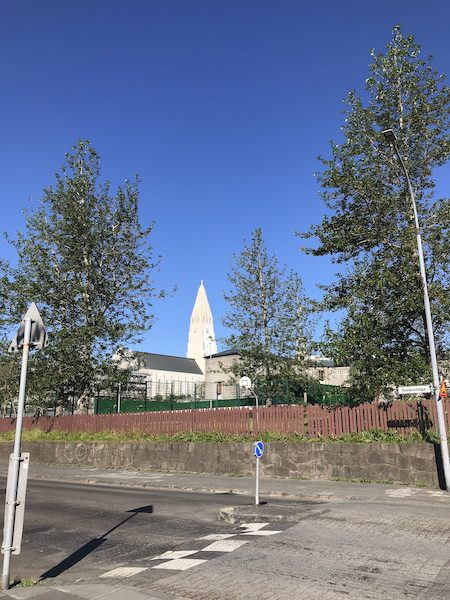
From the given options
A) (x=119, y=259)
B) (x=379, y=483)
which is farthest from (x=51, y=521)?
(x=119, y=259)

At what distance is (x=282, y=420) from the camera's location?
18.3 m

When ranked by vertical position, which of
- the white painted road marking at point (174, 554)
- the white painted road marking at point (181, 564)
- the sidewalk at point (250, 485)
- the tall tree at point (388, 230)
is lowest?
the sidewalk at point (250, 485)

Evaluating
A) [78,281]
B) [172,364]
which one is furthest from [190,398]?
[172,364]

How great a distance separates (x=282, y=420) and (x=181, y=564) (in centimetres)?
1212

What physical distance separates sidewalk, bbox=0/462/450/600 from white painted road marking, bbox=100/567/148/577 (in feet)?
1.88

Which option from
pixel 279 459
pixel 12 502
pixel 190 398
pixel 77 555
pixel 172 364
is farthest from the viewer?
pixel 172 364

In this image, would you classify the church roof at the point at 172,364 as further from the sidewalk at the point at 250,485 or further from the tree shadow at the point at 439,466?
the tree shadow at the point at 439,466

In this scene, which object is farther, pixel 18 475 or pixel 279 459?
pixel 279 459

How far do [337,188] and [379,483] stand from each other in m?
10.6

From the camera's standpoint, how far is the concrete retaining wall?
14109 mm

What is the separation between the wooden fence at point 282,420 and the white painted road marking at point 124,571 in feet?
36.2

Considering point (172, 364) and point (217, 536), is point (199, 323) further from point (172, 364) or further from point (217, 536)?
point (217, 536)

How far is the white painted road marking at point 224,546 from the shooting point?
7.24m

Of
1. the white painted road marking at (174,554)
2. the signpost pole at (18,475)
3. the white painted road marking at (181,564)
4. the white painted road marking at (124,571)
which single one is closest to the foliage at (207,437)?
the white painted road marking at (174,554)
